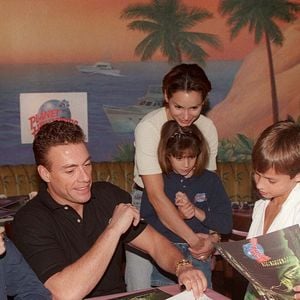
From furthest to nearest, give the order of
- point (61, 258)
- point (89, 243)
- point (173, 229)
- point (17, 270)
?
point (173, 229) < point (89, 243) < point (61, 258) < point (17, 270)

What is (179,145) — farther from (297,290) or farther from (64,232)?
(297,290)

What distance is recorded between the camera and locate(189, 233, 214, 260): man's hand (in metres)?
3.40

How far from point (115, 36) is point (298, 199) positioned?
11.0 feet

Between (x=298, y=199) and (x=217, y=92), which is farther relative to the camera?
→ (x=217, y=92)

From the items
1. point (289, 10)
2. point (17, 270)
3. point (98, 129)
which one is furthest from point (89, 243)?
point (289, 10)

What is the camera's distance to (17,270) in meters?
2.40

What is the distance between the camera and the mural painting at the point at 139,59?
538 centimetres

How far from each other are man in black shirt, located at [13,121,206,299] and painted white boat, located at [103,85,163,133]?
2617 millimetres

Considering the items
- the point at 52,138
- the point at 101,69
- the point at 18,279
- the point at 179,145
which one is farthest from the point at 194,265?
the point at 101,69

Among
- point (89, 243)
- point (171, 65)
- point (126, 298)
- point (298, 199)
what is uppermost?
point (171, 65)

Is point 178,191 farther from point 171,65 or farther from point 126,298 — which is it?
point 171,65

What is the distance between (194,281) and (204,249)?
2.79 ft

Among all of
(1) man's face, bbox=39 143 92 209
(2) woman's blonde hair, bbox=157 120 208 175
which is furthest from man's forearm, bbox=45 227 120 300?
(2) woman's blonde hair, bbox=157 120 208 175

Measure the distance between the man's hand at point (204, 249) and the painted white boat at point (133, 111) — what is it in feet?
7.39
